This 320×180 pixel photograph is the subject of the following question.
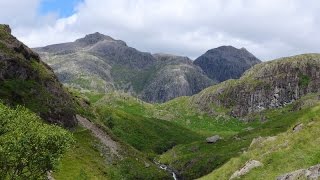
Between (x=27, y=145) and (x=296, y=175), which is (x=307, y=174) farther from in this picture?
(x=27, y=145)

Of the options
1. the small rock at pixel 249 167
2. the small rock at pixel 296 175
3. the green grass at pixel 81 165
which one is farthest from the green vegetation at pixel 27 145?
the green grass at pixel 81 165

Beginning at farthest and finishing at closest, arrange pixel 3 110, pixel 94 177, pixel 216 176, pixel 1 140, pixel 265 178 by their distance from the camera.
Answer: pixel 94 177 → pixel 3 110 → pixel 1 140 → pixel 216 176 → pixel 265 178

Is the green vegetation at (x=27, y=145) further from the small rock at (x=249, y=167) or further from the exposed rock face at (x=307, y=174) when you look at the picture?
the exposed rock face at (x=307, y=174)

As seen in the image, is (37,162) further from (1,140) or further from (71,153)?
(71,153)

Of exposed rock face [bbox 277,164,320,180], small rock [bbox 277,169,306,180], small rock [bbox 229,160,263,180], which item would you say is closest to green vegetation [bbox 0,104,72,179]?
small rock [bbox 229,160,263,180]

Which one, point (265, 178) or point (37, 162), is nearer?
point (265, 178)

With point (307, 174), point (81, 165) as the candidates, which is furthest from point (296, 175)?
point (81, 165)

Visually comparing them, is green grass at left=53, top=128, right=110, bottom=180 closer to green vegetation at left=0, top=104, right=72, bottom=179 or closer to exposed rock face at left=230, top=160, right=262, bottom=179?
green vegetation at left=0, top=104, right=72, bottom=179

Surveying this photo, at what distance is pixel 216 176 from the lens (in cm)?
5688

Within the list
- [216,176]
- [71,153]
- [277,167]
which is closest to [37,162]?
[216,176]

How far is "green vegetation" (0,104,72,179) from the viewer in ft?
253

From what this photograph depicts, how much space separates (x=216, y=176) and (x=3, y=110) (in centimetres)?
4893

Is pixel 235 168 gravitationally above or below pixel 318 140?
below

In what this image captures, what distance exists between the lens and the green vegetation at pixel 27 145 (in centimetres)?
7712
